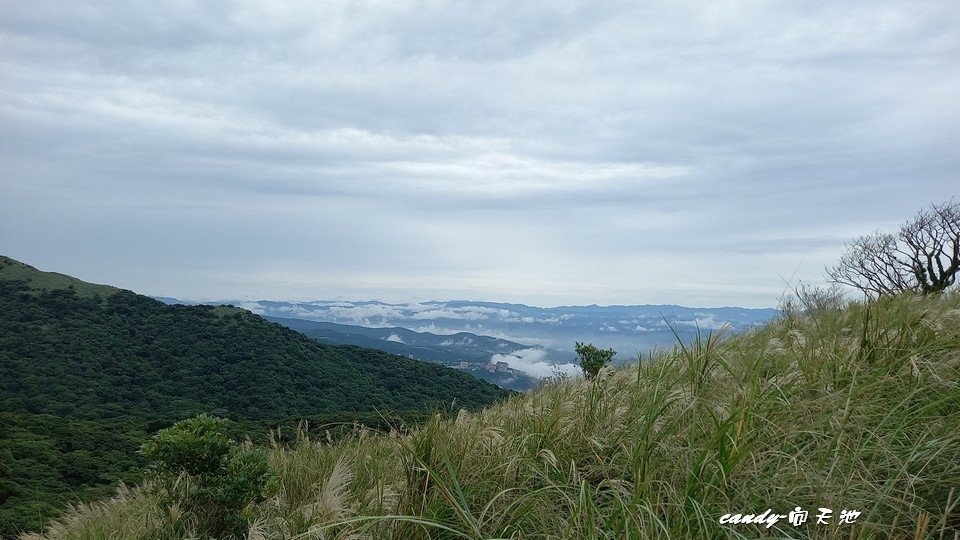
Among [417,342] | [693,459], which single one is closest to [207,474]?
[693,459]

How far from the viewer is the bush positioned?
4.83m

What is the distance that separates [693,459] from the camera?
3070mm

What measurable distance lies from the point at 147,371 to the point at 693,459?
6557cm

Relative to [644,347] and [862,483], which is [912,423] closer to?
[862,483]

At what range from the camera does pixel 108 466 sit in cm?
2161

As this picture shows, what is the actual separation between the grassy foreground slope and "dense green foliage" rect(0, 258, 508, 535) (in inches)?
983

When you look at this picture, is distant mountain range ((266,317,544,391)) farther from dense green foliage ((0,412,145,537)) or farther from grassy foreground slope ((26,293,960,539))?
grassy foreground slope ((26,293,960,539))

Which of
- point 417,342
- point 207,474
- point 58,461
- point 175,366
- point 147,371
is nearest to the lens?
point 207,474

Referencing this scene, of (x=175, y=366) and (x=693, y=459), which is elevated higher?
(x=693, y=459)

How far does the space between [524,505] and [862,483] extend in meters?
1.56

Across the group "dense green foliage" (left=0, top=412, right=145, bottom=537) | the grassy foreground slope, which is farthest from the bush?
"dense green foliage" (left=0, top=412, right=145, bottom=537)

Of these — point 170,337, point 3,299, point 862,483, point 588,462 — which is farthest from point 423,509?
point 3,299

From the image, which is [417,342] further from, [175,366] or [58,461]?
[58,461]

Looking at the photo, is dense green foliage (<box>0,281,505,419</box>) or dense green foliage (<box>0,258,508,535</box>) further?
dense green foliage (<box>0,281,505,419</box>)
